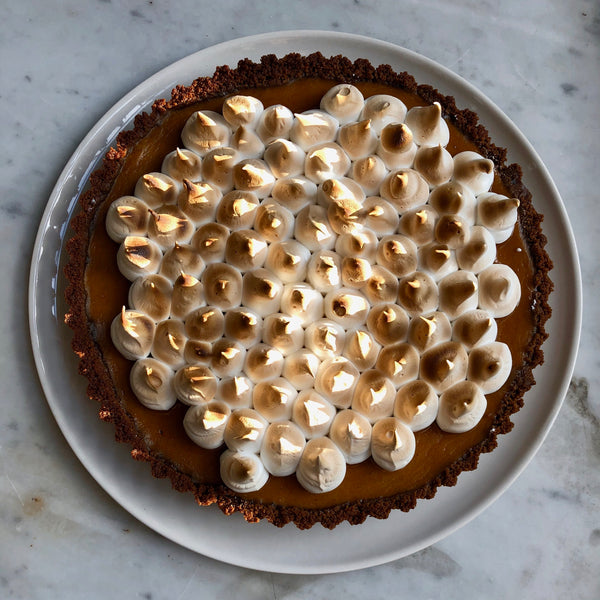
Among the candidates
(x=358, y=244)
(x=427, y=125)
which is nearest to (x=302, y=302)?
(x=358, y=244)

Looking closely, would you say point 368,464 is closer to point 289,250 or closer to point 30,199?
point 289,250

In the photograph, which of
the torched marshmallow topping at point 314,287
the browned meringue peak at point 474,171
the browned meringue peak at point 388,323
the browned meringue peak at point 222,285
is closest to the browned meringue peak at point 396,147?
the torched marshmallow topping at point 314,287

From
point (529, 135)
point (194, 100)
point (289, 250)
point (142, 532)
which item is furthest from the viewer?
point (529, 135)

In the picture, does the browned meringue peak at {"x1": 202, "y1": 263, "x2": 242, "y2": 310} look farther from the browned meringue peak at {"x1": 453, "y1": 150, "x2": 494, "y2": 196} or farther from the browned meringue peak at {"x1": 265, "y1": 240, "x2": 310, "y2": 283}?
the browned meringue peak at {"x1": 453, "y1": 150, "x2": 494, "y2": 196}

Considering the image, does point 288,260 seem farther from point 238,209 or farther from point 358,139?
point 358,139

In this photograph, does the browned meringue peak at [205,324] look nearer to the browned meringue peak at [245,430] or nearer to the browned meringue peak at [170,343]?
the browned meringue peak at [170,343]

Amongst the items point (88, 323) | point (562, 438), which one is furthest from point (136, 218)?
point (562, 438)
